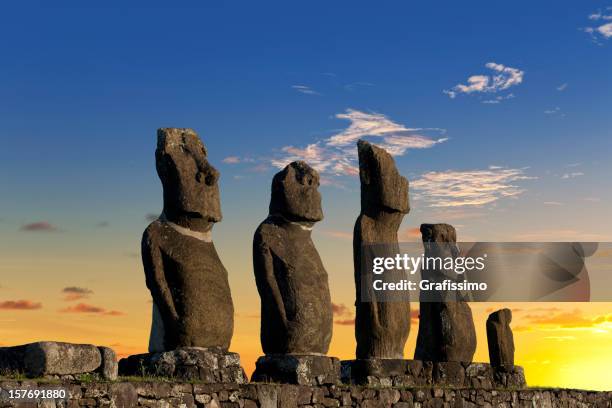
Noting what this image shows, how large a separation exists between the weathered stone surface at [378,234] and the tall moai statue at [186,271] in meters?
3.57

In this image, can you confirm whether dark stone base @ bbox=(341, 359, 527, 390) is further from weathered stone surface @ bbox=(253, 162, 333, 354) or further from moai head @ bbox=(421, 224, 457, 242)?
moai head @ bbox=(421, 224, 457, 242)

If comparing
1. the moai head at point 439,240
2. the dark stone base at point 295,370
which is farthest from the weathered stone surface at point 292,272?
the moai head at point 439,240

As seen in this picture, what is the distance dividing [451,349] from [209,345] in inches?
244

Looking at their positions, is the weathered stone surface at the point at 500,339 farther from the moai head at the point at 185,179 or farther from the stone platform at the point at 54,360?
the stone platform at the point at 54,360

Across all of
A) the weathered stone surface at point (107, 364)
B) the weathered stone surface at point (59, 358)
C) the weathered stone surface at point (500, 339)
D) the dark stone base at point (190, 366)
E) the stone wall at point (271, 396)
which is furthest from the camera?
the weathered stone surface at point (500, 339)

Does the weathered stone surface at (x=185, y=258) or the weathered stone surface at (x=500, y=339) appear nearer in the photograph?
the weathered stone surface at (x=185, y=258)

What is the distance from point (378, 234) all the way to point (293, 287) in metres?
3.07

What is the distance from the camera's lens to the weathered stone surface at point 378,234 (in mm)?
17406

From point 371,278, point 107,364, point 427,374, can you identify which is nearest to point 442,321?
point 427,374

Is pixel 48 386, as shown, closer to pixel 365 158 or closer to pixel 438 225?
pixel 365 158

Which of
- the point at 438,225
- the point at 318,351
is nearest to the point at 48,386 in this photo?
the point at 318,351

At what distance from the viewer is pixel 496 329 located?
2038 cm

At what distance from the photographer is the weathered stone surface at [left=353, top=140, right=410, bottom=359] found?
17.4 meters

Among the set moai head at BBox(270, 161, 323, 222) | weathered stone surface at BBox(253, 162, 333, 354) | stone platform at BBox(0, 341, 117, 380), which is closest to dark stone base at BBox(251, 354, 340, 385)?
weathered stone surface at BBox(253, 162, 333, 354)
